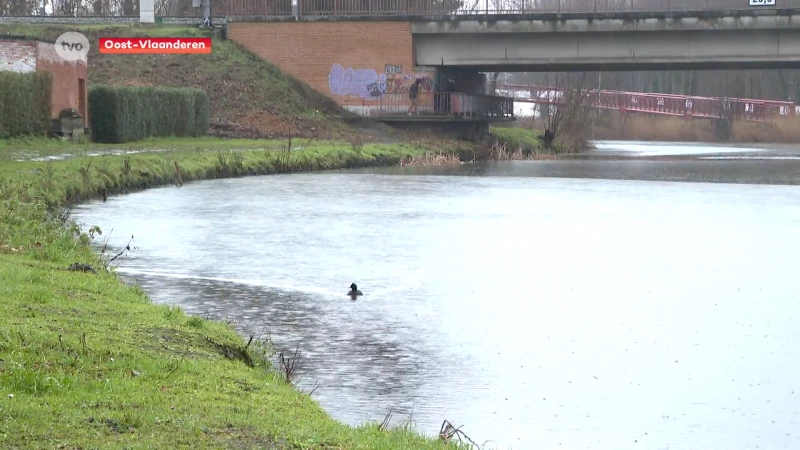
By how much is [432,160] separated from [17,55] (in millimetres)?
16291

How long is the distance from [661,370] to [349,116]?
151 ft

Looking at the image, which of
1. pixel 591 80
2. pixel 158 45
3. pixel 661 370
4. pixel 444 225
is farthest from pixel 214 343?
pixel 591 80

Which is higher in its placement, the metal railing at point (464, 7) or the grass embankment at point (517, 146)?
the metal railing at point (464, 7)

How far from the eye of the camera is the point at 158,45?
60.6 metres

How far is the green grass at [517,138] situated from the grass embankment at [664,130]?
62.7ft

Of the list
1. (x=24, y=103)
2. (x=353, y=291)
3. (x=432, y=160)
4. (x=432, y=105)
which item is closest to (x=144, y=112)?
(x=24, y=103)

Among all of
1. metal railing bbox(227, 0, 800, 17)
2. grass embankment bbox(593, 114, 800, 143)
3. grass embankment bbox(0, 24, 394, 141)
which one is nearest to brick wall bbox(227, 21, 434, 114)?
grass embankment bbox(0, 24, 394, 141)

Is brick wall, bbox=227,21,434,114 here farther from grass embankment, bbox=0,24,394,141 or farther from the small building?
the small building

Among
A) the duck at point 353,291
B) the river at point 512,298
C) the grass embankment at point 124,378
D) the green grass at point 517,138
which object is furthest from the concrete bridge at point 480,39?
the grass embankment at point 124,378

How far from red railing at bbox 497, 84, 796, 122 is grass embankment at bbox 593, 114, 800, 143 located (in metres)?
0.65

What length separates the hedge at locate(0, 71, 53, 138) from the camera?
120 ft

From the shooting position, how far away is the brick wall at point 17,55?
39562mm

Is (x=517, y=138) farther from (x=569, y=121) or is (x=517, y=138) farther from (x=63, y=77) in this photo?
(x=63, y=77)

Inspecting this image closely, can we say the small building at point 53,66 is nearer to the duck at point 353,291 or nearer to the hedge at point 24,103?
the hedge at point 24,103
